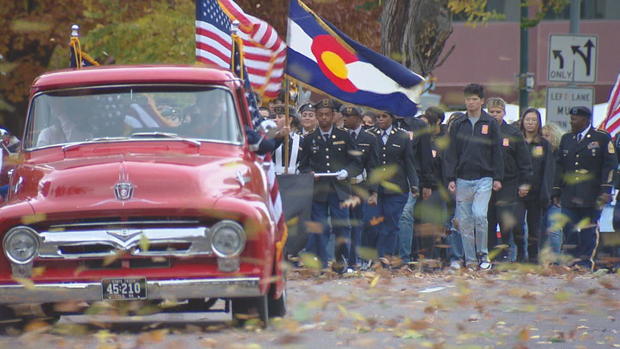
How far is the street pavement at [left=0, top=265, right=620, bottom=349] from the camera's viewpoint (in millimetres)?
10367

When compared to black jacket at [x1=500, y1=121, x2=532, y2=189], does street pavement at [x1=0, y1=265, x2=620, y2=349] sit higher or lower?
lower

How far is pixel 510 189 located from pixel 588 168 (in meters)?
0.97

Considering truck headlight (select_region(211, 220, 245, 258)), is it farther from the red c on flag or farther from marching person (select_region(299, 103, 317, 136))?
marching person (select_region(299, 103, 317, 136))

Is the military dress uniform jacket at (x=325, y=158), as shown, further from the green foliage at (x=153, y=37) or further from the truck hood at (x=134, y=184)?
the green foliage at (x=153, y=37)

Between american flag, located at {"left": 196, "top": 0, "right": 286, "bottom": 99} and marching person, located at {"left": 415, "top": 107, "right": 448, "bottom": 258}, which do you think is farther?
marching person, located at {"left": 415, "top": 107, "right": 448, "bottom": 258}

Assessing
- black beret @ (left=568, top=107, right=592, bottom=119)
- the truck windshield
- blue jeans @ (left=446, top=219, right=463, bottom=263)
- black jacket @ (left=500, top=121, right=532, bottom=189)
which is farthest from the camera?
blue jeans @ (left=446, top=219, right=463, bottom=263)

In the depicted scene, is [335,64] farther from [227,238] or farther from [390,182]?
[227,238]

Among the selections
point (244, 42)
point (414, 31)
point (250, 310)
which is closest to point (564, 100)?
point (414, 31)

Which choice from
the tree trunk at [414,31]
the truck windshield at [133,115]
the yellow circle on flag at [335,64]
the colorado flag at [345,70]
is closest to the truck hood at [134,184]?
the truck windshield at [133,115]

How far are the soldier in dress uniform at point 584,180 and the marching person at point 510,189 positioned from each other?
506 millimetres

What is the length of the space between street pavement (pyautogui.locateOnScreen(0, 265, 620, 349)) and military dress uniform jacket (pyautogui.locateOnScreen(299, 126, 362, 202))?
1909 mm

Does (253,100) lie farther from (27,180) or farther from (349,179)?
(27,180)

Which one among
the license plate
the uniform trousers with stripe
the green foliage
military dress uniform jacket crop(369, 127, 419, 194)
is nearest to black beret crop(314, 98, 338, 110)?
military dress uniform jacket crop(369, 127, 419, 194)

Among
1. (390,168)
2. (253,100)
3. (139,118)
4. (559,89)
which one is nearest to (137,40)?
(559,89)
